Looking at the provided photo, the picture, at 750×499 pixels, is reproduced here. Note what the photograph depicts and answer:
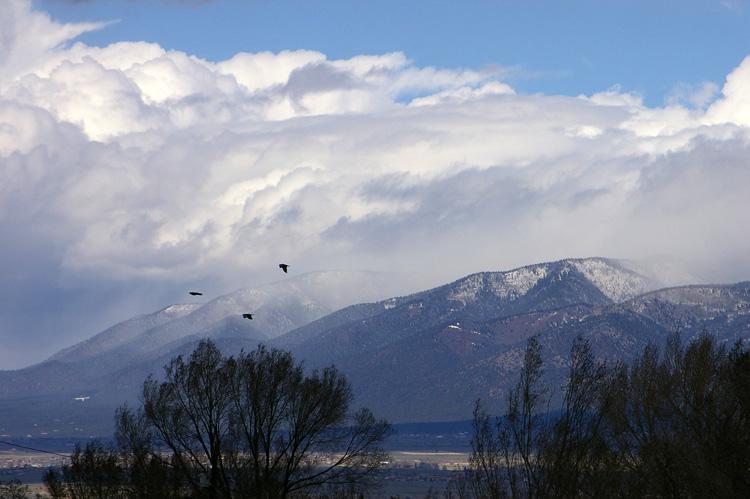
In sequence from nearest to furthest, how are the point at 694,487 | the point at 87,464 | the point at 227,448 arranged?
1. the point at 694,487
2. the point at 227,448
3. the point at 87,464

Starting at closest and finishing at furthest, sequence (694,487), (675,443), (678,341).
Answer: (694,487)
(675,443)
(678,341)

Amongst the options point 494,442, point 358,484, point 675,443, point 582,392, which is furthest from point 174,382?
point 675,443

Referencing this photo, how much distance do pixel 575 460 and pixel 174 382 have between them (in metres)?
29.4

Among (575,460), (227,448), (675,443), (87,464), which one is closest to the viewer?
(575,460)

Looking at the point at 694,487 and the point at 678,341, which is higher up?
the point at 678,341

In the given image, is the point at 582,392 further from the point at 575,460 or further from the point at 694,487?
the point at 694,487

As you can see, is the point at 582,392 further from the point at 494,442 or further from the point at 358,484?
the point at 358,484

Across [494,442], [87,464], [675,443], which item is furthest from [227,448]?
[675,443]

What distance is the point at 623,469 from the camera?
6231 centimetres

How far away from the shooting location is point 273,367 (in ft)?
230

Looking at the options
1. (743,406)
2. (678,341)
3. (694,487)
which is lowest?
(694,487)

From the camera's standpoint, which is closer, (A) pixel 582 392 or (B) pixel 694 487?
(B) pixel 694 487

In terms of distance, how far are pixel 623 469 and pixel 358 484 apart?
19.0 metres

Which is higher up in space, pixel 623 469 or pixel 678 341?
pixel 678 341
